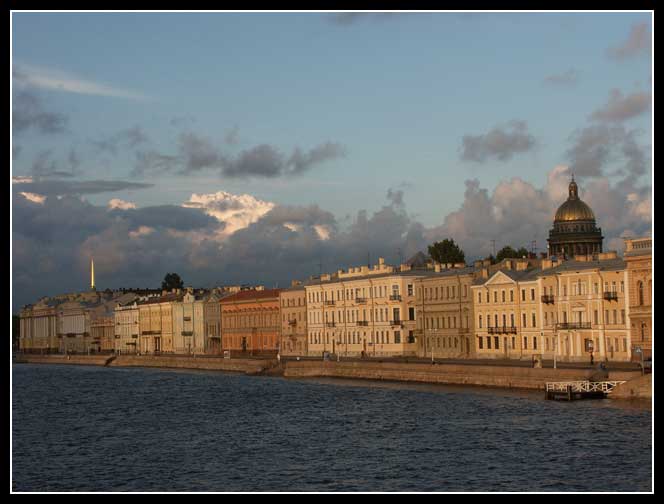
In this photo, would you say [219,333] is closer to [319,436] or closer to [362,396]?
[362,396]

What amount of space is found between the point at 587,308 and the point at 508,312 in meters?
9.87

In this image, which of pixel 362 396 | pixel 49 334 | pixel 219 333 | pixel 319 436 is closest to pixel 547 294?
pixel 362 396

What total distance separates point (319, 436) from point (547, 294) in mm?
35488

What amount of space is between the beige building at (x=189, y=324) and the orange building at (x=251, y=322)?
641 centimetres

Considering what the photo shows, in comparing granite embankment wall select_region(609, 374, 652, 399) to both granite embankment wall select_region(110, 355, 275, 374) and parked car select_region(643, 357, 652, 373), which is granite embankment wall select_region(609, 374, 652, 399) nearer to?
parked car select_region(643, 357, 652, 373)

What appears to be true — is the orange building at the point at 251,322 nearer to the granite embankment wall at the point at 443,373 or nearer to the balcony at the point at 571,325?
the granite embankment wall at the point at 443,373

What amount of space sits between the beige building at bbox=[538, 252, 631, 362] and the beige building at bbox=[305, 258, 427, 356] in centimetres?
1738

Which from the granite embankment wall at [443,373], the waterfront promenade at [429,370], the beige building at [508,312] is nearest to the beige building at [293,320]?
the waterfront promenade at [429,370]

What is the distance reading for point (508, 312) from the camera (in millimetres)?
86938

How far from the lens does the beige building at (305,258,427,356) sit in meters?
99.6

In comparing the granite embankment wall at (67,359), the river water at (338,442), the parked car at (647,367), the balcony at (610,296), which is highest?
the balcony at (610,296)

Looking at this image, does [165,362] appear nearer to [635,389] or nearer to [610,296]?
[610,296]

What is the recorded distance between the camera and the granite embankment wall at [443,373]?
65.8 metres

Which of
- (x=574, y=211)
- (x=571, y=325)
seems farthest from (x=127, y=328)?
(x=571, y=325)
